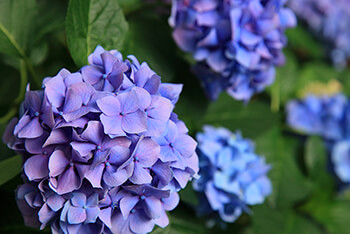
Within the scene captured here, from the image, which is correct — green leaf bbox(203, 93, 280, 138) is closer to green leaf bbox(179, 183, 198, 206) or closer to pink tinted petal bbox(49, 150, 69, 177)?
green leaf bbox(179, 183, 198, 206)

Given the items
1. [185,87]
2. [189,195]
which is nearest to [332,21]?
[185,87]

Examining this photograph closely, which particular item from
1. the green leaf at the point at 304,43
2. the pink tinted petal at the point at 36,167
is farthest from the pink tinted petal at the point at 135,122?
the green leaf at the point at 304,43

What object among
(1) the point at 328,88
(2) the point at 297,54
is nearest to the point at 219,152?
(1) the point at 328,88

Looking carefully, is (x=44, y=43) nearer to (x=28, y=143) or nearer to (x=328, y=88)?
(x=28, y=143)

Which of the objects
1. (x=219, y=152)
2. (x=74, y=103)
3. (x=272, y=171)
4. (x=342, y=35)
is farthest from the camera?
(x=342, y=35)

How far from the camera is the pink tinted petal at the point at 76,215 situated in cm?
44

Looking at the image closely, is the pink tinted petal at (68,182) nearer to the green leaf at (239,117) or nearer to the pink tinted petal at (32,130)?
the pink tinted petal at (32,130)

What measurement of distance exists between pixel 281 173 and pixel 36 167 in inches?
24.7

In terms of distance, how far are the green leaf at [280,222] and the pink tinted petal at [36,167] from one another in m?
0.47

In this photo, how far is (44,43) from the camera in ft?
2.39

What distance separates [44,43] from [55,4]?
0.26 ft

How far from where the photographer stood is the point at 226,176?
0.69 metres

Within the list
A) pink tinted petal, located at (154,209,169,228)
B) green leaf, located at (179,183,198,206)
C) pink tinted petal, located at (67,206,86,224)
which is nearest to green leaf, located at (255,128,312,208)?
green leaf, located at (179,183,198,206)

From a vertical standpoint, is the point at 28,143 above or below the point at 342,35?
above
